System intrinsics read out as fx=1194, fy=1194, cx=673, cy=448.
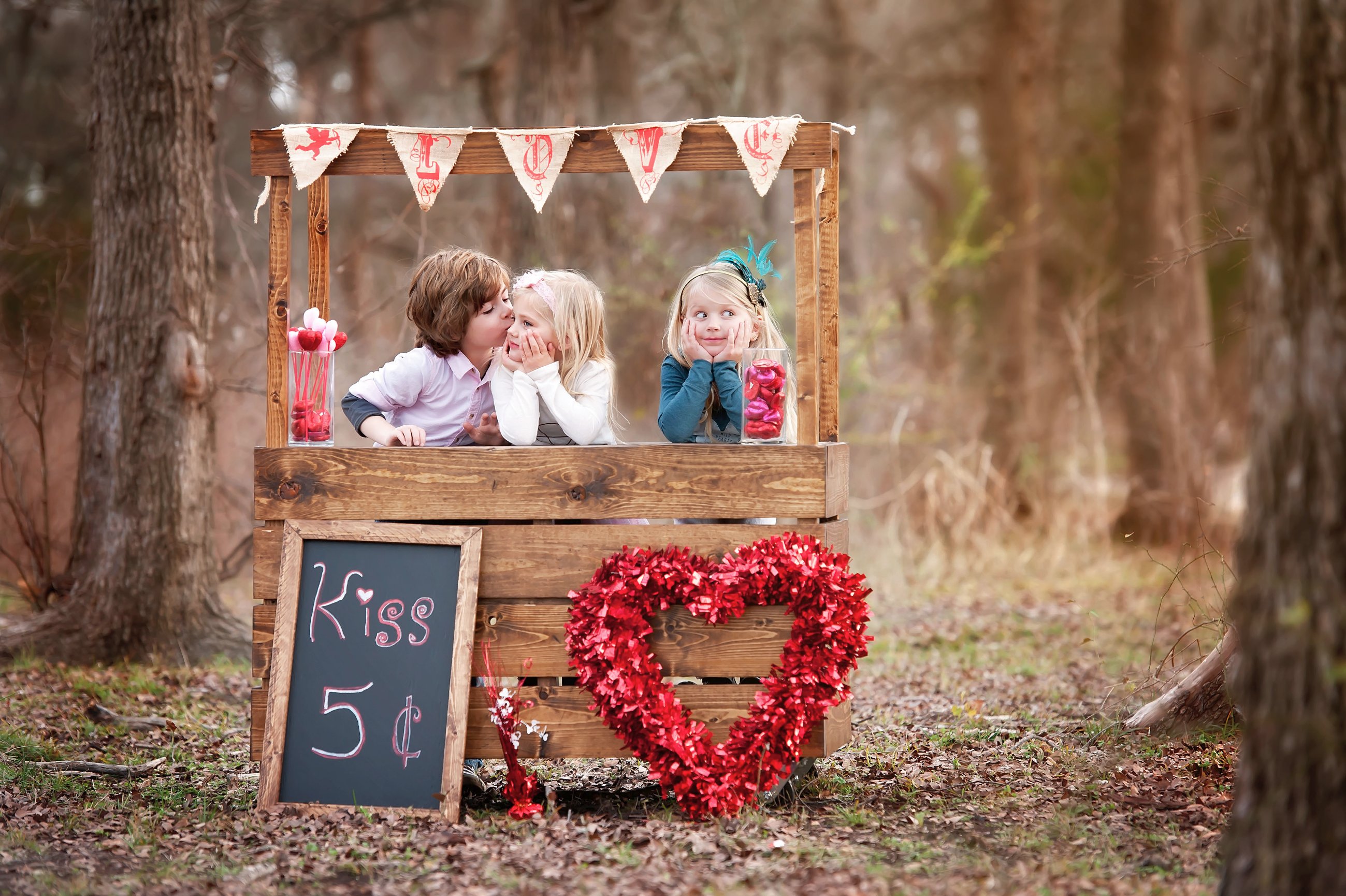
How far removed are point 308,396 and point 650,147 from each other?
1.38m

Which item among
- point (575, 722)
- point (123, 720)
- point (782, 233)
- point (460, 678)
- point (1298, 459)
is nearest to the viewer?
point (1298, 459)

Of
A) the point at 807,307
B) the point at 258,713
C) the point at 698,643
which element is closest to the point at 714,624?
the point at 698,643

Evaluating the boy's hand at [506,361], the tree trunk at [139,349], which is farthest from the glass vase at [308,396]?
the tree trunk at [139,349]

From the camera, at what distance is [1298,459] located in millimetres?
2418

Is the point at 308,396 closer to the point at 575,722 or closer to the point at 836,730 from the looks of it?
the point at 575,722

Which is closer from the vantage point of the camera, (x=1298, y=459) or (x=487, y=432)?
(x=1298, y=459)

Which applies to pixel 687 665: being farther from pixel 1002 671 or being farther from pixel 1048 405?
pixel 1048 405

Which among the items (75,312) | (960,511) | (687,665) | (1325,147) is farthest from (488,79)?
(1325,147)

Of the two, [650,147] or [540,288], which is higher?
[650,147]

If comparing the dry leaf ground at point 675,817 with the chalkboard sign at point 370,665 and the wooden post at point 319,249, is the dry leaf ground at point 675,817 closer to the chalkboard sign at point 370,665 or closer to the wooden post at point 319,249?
the chalkboard sign at point 370,665

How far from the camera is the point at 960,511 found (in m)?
9.04

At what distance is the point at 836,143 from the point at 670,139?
1.73 feet

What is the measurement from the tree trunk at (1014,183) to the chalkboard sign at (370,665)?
861 cm

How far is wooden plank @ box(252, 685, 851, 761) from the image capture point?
3656 millimetres
